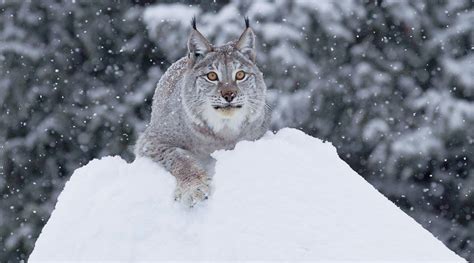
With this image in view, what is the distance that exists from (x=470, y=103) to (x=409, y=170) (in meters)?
0.94

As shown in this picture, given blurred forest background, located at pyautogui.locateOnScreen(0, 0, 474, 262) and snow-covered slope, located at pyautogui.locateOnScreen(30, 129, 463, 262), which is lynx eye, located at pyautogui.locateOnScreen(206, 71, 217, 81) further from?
blurred forest background, located at pyautogui.locateOnScreen(0, 0, 474, 262)

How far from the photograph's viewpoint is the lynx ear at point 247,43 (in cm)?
510

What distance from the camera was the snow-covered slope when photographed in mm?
3287

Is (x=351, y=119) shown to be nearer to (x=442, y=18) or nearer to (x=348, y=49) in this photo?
(x=348, y=49)

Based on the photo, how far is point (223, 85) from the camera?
489cm

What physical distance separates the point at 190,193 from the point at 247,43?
1709 mm

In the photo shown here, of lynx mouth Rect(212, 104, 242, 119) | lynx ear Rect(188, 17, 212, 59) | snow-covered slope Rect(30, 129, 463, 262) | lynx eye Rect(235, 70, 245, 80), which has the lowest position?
snow-covered slope Rect(30, 129, 463, 262)

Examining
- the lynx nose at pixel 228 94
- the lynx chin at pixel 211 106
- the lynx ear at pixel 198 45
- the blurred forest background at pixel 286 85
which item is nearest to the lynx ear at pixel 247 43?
the lynx chin at pixel 211 106

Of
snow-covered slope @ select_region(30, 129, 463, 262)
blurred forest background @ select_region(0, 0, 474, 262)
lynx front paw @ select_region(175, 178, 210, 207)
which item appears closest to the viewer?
snow-covered slope @ select_region(30, 129, 463, 262)

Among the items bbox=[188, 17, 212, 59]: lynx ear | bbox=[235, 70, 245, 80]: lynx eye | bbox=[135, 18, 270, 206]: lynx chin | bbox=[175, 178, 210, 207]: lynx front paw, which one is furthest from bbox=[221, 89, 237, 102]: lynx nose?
bbox=[175, 178, 210, 207]: lynx front paw

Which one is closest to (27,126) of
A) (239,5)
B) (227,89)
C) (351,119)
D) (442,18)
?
(239,5)

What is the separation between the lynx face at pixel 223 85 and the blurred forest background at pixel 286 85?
4326 mm

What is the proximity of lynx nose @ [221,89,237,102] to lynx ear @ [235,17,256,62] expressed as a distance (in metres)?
0.40

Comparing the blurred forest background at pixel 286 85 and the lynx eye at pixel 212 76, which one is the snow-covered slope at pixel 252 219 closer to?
the lynx eye at pixel 212 76
